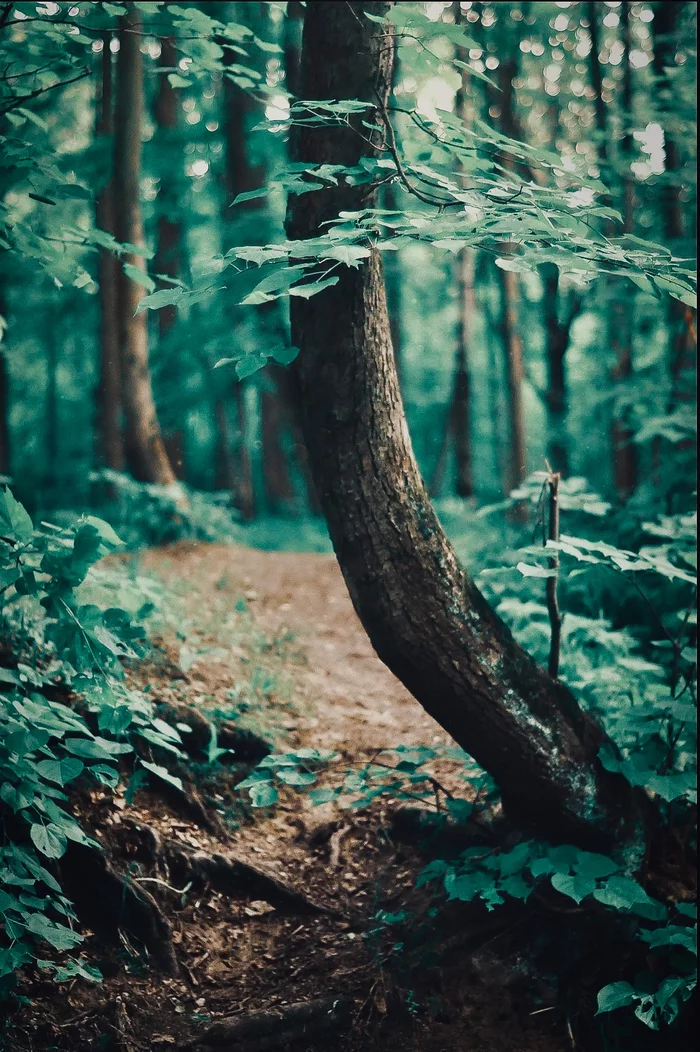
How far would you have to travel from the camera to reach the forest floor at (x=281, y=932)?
284 cm

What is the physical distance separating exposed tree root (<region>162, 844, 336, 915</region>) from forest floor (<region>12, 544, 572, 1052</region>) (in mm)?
14

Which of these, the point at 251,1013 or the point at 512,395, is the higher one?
the point at 512,395

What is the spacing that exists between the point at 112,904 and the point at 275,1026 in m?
0.84

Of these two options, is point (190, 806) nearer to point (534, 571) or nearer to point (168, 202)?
point (534, 571)

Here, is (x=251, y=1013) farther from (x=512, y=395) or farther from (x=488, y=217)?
(x=512, y=395)

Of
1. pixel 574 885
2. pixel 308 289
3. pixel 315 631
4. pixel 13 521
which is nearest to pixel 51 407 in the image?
pixel 315 631

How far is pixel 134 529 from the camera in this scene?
7.14 meters

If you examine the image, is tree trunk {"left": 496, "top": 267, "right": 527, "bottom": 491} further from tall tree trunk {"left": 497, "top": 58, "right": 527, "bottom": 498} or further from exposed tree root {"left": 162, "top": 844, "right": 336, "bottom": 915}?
exposed tree root {"left": 162, "top": 844, "right": 336, "bottom": 915}

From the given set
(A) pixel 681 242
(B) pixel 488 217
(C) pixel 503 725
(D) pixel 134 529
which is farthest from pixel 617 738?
(D) pixel 134 529

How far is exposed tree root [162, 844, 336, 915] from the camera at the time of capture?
3432 mm

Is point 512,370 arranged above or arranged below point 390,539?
above

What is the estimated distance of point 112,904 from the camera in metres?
3.12

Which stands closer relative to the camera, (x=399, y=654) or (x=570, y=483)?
(x=399, y=654)

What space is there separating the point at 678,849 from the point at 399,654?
1.81 m
